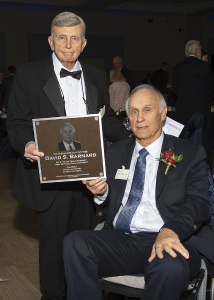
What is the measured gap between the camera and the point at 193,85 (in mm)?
5418

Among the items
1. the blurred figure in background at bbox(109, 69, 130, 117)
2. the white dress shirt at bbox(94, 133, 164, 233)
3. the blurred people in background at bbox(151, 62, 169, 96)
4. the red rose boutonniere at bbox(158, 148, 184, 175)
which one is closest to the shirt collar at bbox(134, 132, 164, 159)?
the white dress shirt at bbox(94, 133, 164, 233)

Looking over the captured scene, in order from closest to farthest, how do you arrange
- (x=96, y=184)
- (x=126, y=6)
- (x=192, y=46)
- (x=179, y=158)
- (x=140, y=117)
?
1. (x=96, y=184)
2. (x=179, y=158)
3. (x=140, y=117)
4. (x=192, y=46)
5. (x=126, y=6)

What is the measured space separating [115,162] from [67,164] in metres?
0.48

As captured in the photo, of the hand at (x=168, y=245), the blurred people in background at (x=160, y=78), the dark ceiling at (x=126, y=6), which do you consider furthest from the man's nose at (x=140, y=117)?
the dark ceiling at (x=126, y=6)

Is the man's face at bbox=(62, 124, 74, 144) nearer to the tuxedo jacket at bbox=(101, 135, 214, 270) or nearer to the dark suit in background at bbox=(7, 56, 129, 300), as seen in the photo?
the dark suit in background at bbox=(7, 56, 129, 300)

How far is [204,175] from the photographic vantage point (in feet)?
Answer: 6.44

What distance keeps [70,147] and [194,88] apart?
4.06 meters

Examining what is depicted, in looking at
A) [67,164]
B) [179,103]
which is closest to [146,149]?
[67,164]

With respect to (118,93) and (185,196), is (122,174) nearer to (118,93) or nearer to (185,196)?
(185,196)

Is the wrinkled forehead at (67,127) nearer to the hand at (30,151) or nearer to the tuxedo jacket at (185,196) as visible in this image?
the hand at (30,151)

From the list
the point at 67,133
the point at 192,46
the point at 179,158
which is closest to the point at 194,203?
the point at 179,158

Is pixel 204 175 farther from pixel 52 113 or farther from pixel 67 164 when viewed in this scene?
pixel 52 113

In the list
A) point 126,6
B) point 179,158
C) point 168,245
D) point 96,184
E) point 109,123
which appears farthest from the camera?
point 126,6

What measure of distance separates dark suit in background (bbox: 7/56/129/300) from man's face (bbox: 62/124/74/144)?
291 mm
